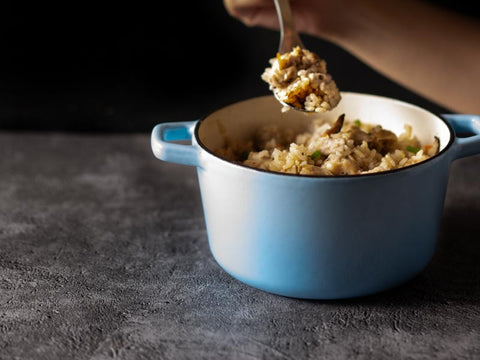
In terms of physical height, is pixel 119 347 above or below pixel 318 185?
below

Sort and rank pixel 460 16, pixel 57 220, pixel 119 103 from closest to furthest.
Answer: pixel 57 220
pixel 460 16
pixel 119 103

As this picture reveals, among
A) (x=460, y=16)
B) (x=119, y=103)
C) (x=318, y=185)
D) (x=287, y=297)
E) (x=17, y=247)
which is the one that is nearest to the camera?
(x=318, y=185)

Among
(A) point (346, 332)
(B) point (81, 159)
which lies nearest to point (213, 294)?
(A) point (346, 332)

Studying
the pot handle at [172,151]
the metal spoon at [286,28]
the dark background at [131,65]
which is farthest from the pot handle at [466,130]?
the dark background at [131,65]

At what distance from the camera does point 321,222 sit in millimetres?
948

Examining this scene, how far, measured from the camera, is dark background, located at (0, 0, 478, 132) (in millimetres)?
1750

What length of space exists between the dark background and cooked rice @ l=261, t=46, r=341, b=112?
0.61 metres

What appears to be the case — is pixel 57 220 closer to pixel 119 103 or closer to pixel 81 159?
pixel 81 159

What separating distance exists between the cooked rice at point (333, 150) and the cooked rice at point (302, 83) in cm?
6

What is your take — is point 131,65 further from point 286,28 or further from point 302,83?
point 302,83

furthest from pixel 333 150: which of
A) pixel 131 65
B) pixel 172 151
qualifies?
pixel 131 65

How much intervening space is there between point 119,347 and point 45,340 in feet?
0.36

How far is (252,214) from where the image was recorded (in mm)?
984

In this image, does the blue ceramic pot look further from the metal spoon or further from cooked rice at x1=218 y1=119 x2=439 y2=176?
the metal spoon
